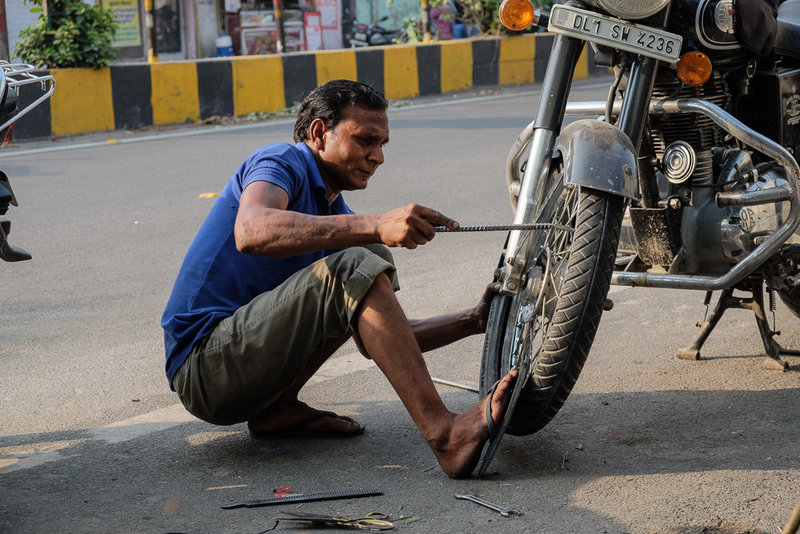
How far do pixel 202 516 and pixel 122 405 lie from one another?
98 centimetres

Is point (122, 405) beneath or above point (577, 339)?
beneath

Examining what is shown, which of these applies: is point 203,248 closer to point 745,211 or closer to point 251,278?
Answer: point 251,278

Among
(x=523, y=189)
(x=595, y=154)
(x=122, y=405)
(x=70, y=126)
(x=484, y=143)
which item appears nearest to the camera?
(x=595, y=154)

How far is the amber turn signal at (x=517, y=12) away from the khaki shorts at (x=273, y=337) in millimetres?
886

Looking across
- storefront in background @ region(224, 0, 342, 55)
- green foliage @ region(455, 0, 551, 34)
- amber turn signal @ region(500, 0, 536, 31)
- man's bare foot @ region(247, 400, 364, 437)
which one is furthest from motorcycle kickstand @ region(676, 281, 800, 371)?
storefront in background @ region(224, 0, 342, 55)

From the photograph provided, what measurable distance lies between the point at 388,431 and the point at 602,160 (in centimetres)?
97

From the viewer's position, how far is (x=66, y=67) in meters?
10.2

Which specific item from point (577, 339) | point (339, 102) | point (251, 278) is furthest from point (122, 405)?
point (577, 339)

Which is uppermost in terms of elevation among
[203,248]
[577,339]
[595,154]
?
[595,154]

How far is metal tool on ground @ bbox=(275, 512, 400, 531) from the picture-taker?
2418 millimetres

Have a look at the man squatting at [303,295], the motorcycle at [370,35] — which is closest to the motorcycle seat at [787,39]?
the man squatting at [303,295]

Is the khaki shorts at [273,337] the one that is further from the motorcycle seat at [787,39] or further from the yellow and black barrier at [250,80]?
the yellow and black barrier at [250,80]

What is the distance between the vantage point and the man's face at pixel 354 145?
2.91 m

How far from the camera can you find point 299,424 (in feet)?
10.1
